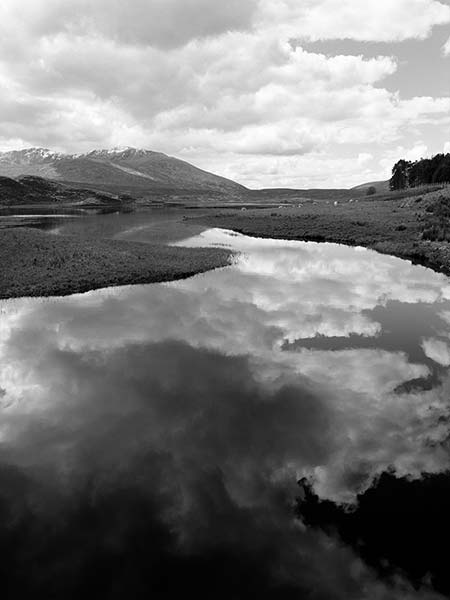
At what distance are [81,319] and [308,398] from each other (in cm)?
1766

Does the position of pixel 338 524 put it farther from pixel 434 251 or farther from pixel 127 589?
pixel 434 251

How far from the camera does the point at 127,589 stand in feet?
33.4

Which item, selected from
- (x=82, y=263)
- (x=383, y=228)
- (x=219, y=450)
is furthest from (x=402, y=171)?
(x=219, y=450)

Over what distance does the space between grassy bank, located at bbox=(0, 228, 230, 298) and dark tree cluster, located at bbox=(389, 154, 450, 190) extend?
132 metres

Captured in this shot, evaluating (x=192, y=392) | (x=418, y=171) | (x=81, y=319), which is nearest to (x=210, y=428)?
(x=192, y=392)

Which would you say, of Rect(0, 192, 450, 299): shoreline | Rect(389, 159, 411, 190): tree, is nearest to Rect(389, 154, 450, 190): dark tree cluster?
Rect(389, 159, 411, 190): tree

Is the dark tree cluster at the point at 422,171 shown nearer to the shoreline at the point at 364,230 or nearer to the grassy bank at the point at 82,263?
the shoreline at the point at 364,230

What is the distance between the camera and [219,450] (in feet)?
50.9

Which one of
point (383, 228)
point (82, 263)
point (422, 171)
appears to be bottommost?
point (82, 263)

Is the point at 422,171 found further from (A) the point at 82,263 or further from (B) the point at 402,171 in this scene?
(A) the point at 82,263

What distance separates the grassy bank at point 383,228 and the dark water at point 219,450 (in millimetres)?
28124

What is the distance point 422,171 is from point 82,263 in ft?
562

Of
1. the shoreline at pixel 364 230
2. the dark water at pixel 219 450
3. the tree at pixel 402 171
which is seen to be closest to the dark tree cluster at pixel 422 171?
the tree at pixel 402 171

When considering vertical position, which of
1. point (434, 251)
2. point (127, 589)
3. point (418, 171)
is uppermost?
point (418, 171)
